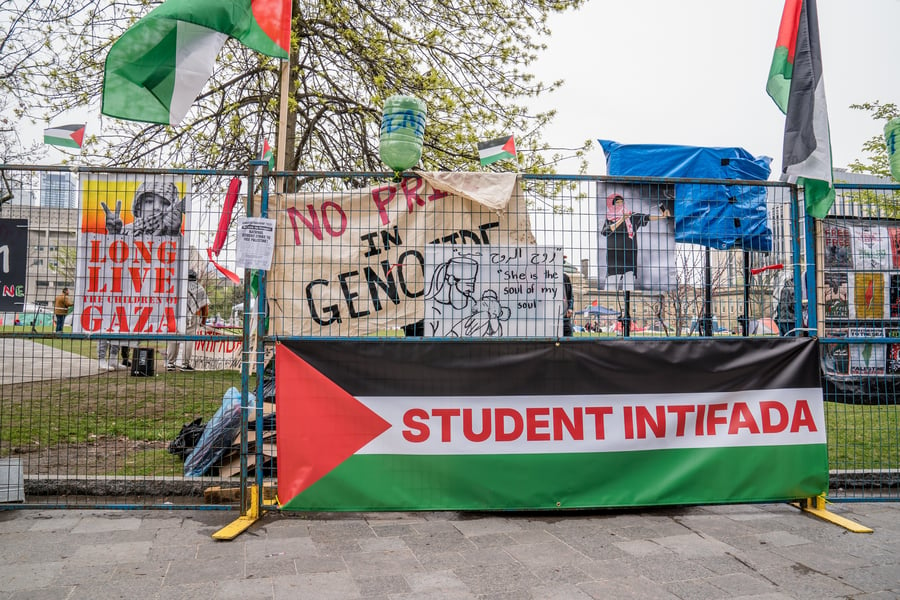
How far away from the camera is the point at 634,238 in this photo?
507 cm

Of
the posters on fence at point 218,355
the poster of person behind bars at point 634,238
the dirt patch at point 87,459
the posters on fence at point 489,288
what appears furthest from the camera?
the posters on fence at point 218,355

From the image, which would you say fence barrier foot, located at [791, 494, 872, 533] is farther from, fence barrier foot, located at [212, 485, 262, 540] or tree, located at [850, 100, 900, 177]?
tree, located at [850, 100, 900, 177]

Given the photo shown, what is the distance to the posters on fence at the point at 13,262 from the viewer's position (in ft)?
16.1

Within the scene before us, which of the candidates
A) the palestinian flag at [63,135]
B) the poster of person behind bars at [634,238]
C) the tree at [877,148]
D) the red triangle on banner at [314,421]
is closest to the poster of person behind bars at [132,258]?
the palestinian flag at [63,135]

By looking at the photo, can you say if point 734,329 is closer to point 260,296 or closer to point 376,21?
Answer: point 260,296

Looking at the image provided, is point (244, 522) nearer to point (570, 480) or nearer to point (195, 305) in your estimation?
point (195, 305)

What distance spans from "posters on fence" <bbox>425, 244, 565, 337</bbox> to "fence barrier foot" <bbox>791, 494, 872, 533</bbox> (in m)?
2.56

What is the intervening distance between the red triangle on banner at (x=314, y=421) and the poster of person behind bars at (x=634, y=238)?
2210 mm

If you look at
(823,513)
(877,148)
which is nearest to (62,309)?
(823,513)

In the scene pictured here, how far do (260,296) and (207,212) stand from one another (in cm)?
88

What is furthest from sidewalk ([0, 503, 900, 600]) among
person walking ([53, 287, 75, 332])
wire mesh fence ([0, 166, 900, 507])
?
person walking ([53, 287, 75, 332])

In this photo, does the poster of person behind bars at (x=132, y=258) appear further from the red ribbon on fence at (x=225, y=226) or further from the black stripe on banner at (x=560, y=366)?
the black stripe on banner at (x=560, y=366)

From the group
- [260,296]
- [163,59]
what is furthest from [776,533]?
[163,59]

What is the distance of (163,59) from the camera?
4582mm
